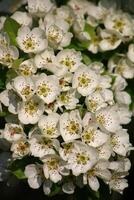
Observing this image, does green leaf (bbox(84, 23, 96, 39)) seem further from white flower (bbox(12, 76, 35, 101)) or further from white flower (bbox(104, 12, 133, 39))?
white flower (bbox(12, 76, 35, 101))

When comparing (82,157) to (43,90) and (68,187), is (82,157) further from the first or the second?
(43,90)

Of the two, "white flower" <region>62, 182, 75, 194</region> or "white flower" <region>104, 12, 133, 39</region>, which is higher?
"white flower" <region>104, 12, 133, 39</region>

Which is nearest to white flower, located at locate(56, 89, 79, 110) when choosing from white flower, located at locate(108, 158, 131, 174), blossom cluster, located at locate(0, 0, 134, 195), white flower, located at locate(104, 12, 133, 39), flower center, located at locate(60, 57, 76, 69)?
blossom cluster, located at locate(0, 0, 134, 195)

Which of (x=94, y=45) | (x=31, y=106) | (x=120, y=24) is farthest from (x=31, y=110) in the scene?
(x=120, y=24)

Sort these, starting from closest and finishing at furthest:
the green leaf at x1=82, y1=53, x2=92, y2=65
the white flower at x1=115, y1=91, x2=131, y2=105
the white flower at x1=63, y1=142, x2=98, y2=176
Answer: the white flower at x1=63, y1=142, x2=98, y2=176 → the white flower at x1=115, y1=91, x2=131, y2=105 → the green leaf at x1=82, y1=53, x2=92, y2=65

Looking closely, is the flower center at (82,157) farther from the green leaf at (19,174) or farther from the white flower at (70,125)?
the green leaf at (19,174)
